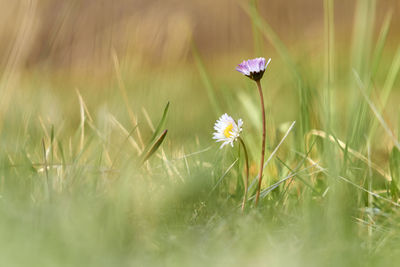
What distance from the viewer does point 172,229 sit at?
553 mm

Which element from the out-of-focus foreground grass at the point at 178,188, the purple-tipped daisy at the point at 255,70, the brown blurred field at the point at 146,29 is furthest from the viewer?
the brown blurred field at the point at 146,29

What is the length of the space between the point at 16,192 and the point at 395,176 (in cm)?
49

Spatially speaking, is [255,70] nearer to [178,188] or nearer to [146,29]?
[178,188]

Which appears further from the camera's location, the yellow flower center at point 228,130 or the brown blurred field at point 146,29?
the brown blurred field at point 146,29

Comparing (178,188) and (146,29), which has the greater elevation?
(146,29)

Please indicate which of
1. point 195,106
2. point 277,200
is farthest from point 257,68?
point 195,106

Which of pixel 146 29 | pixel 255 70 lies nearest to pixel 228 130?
pixel 255 70

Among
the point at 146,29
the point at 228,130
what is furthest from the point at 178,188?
the point at 146,29

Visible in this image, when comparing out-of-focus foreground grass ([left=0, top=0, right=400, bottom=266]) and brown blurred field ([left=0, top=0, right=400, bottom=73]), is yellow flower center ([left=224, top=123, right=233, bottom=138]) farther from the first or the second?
brown blurred field ([left=0, top=0, right=400, bottom=73])

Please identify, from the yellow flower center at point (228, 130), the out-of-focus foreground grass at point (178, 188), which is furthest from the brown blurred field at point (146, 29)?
the yellow flower center at point (228, 130)

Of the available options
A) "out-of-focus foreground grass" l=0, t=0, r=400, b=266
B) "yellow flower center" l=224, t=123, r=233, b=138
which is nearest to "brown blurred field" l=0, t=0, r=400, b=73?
"out-of-focus foreground grass" l=0, t=0, r=400, b=266

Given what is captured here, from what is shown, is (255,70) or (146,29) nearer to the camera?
(255,70)

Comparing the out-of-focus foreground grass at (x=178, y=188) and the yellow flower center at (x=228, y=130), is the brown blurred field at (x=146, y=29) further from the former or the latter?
the yellow flower center at (x=228, y=130)

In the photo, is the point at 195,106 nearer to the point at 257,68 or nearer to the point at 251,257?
the point at 257,68
